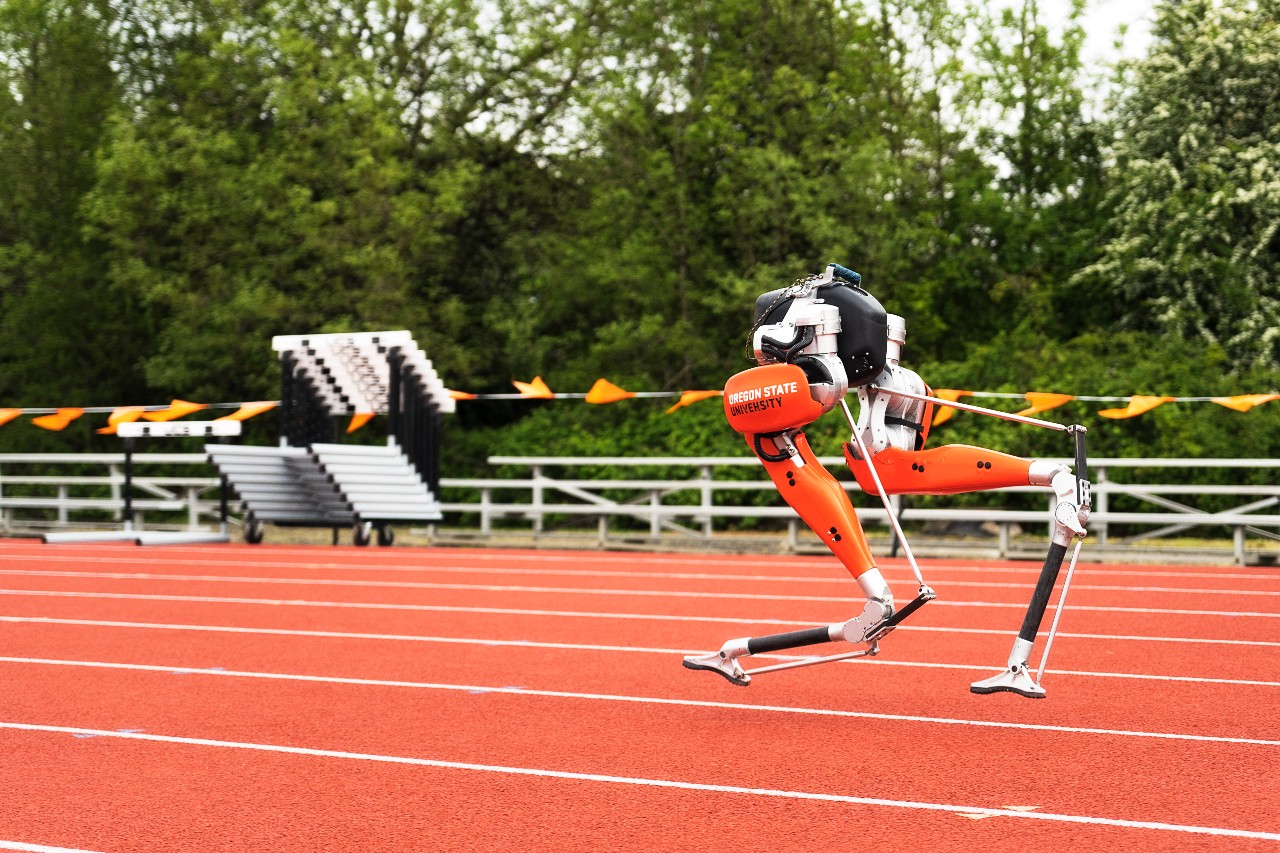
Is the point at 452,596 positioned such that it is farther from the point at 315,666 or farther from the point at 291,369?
the point at 291,369

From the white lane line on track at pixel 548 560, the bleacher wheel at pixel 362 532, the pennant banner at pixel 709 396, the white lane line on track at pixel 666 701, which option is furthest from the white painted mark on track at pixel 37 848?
the bleacher wheel at pixel 362 532

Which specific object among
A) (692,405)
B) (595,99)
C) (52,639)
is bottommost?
(52,639)

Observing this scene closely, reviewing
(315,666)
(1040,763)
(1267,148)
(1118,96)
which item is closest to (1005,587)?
(315,666)

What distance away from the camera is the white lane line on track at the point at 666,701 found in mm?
6316

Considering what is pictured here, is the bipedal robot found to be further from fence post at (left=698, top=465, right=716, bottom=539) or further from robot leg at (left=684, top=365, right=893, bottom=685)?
fence post at (left=698, top=465, right=716, bottom=539)

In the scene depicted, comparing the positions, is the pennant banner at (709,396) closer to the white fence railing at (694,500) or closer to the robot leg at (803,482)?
the white fence railing at (694,500)

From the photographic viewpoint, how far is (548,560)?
1641cm

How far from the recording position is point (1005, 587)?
12734mm

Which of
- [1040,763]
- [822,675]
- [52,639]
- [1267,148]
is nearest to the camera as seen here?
[1040,763]

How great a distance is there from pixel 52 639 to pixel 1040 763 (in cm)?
671

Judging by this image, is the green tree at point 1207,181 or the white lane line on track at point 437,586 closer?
the white lane line on track at point 437,586

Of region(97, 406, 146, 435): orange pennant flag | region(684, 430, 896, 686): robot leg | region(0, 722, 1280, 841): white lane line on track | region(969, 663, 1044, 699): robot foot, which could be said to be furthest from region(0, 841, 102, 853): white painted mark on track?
region(97, 406, 146, 435): orange pennant flag

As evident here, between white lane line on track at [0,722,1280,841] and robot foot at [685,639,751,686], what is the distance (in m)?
1.53

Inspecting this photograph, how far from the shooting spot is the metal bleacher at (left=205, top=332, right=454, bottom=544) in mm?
18391
